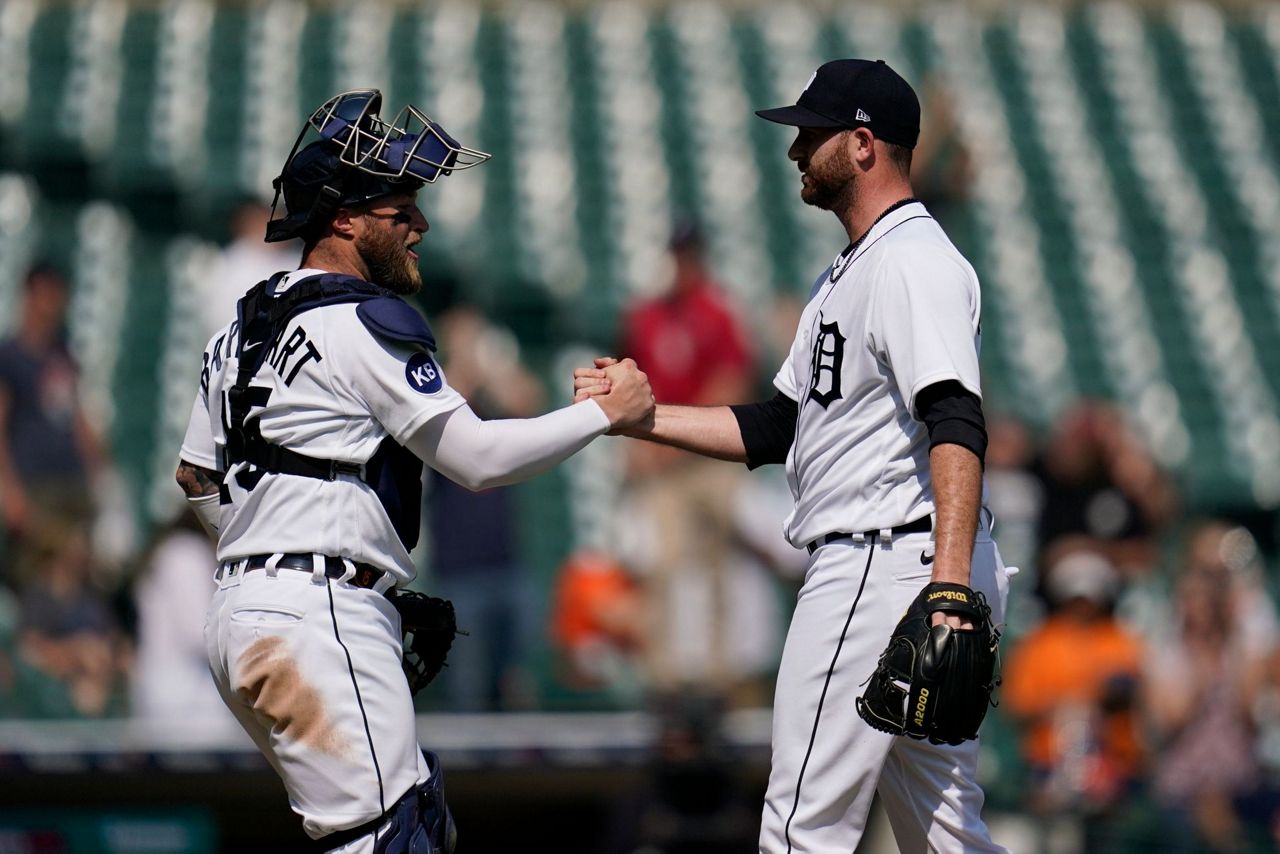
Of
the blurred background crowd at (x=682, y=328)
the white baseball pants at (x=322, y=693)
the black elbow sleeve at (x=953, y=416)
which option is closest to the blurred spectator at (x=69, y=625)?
the blurred background crowd at (x=682, y=328)

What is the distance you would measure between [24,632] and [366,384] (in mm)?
3964

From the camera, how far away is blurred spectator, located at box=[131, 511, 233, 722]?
7023 mm

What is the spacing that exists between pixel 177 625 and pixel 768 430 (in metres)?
3.44

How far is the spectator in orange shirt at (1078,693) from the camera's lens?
6762mm

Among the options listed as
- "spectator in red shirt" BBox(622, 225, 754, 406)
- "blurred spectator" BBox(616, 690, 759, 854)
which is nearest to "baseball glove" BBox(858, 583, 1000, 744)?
"blurred spectator" BBox(616, 690, 759, 854)

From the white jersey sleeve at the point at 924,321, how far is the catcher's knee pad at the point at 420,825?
1214 millimetres

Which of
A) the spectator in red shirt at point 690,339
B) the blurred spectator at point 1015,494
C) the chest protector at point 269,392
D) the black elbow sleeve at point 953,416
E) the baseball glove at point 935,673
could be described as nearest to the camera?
the baseball glove at point 935,673

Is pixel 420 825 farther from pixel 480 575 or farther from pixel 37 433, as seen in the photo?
pixel 37 433

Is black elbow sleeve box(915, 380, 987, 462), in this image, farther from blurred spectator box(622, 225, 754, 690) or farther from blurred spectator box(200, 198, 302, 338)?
blurred spectator box(200, 198, 302, 338)

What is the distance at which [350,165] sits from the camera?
12.7 ft

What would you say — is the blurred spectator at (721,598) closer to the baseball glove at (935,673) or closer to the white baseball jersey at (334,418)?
the white baseball jersey at (334,418)

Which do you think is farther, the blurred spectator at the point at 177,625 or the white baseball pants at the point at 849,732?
the blurred spectator at the point at 177,625

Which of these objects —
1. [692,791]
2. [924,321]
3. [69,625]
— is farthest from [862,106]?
[69,625]

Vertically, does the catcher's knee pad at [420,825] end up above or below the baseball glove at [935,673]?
below
